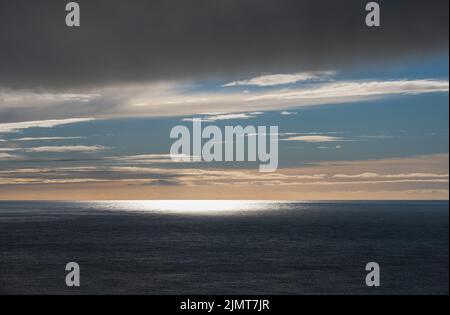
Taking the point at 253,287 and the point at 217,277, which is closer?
the point at 253,287

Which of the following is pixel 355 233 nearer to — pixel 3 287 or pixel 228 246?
pixel 228 246

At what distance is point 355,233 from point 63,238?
3825 inches

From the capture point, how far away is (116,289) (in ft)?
227

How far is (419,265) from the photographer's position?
327ft

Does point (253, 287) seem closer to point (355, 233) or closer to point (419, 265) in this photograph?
point (419, 265)

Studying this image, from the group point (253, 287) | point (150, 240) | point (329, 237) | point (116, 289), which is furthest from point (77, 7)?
point (329, 237)

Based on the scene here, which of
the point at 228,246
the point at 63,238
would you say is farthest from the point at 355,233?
the point at 63,238

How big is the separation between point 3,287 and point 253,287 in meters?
35.8

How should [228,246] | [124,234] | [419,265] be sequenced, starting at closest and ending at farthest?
1. [419,265]
2. [228,246]
3. [124,234]
